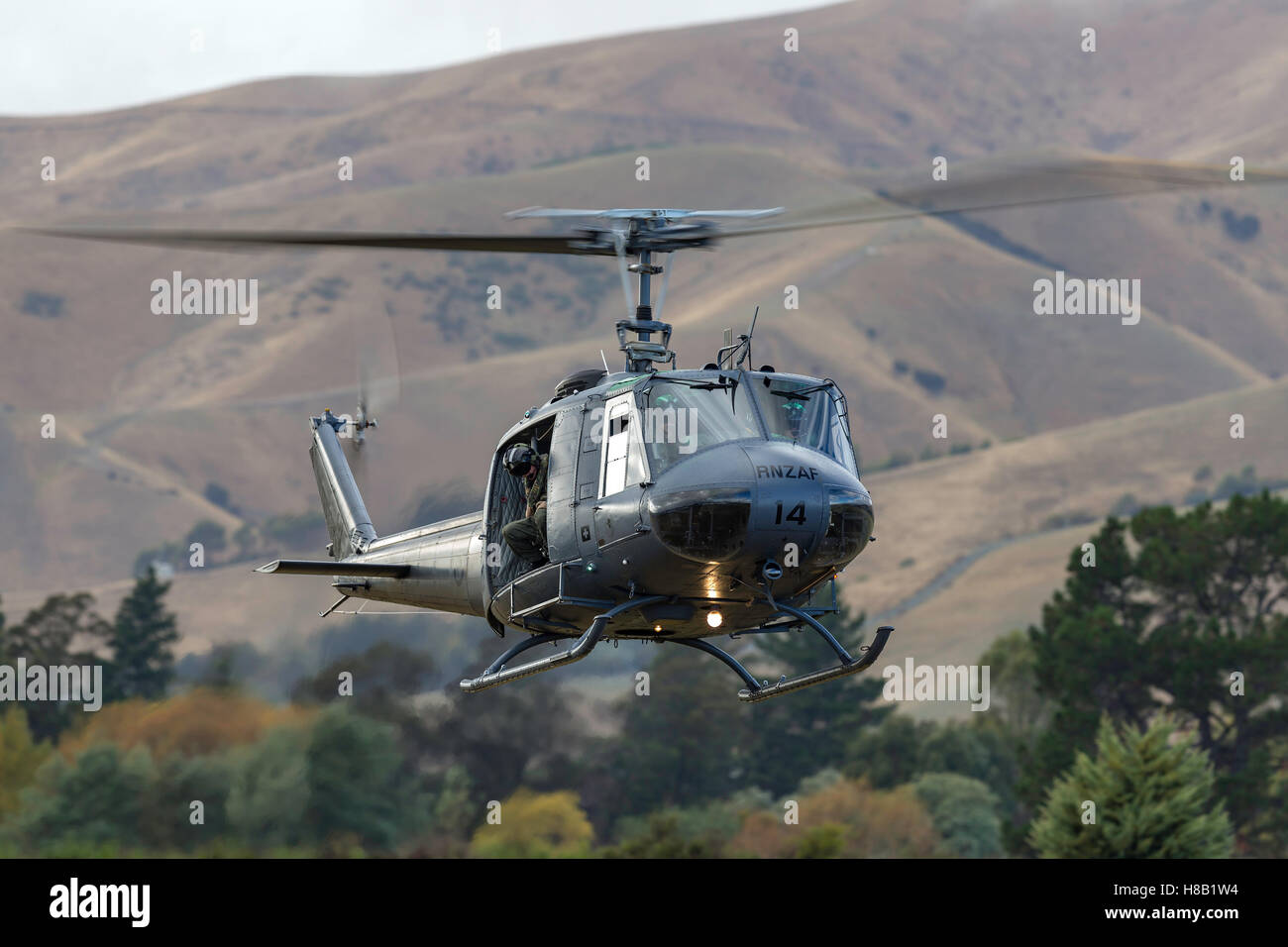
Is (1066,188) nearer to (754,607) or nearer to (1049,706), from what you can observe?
(754,607)

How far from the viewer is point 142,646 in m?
69.3

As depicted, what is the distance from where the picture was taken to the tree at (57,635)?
210ft

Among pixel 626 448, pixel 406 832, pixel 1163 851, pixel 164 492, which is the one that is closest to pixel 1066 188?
pixel 626 448

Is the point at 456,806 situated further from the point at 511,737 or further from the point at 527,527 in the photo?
the point at 527,527

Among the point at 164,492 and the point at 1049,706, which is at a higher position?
the point at 164,492

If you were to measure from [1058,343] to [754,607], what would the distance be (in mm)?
185325

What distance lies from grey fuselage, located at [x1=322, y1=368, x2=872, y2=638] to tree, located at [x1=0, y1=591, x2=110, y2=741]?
4980cm

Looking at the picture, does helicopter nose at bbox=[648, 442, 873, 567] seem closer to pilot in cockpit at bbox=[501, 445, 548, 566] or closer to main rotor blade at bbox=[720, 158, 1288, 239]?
pilot in cockpit at bbox=[501, 445, 548, 566]

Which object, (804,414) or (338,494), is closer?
(804,414)

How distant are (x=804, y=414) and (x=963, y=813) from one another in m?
55.0

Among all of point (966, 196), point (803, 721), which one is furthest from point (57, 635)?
Result: point (966, 196)

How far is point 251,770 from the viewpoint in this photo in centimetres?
4781

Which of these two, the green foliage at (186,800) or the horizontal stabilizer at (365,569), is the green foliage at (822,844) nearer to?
the green foliage at (186,800)
